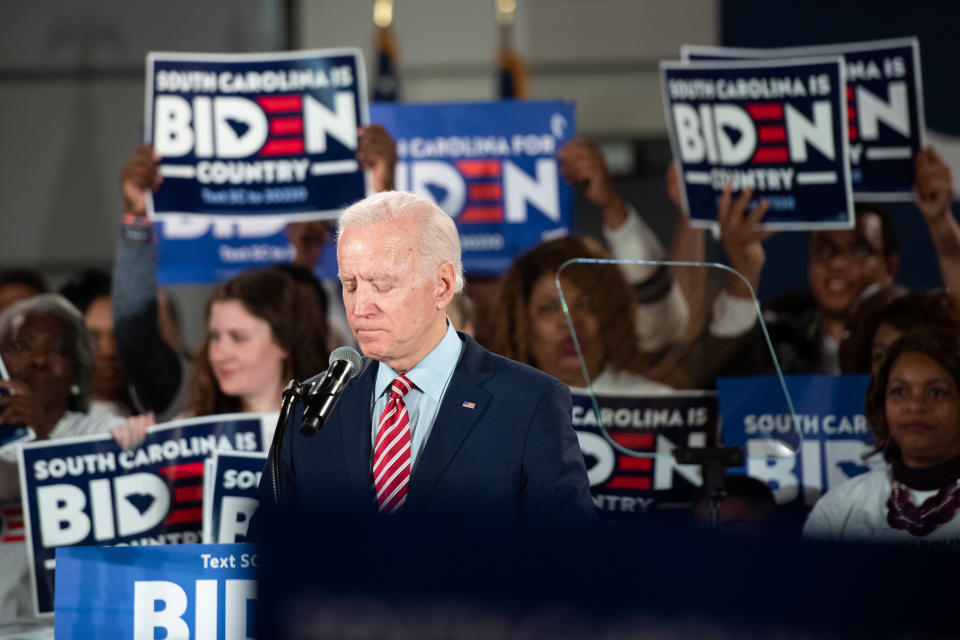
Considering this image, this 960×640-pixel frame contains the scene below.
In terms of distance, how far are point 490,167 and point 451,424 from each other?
8.00 feet

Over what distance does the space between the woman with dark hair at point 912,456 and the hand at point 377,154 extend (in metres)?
1.68

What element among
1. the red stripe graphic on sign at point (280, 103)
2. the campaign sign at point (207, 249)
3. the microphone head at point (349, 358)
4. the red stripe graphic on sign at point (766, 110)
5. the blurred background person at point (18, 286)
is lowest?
the microphone head at point (349, 358)

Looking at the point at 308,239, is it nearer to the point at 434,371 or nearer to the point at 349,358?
the point at 434,371

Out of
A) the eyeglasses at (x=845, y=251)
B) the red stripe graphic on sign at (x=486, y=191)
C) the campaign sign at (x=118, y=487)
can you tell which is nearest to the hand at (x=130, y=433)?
the campaign sign at (x=118, y=487)

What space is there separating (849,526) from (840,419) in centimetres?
34

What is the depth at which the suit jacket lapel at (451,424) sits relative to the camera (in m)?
1.88

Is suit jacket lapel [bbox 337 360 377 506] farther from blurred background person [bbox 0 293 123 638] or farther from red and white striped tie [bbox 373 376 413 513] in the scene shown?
blurred background person [bbox 0 293 123 638]

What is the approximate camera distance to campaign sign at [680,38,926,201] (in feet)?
11.8

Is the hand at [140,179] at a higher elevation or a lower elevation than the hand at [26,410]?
higher

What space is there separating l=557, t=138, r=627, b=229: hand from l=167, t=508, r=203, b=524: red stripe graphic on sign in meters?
1.58

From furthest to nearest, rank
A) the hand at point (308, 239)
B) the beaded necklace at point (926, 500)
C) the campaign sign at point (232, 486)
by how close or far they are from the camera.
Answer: the hand at point (308, 239) → the campaign sign at point (232, 486) → the beaded necklace at point (926, 500)

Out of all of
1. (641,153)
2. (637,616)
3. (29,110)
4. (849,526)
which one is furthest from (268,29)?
(637,616)

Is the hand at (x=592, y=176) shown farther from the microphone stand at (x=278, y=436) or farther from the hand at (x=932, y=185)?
the microphone stand at (x=278, y=436)

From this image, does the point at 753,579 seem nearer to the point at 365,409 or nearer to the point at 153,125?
the point at 365,409
